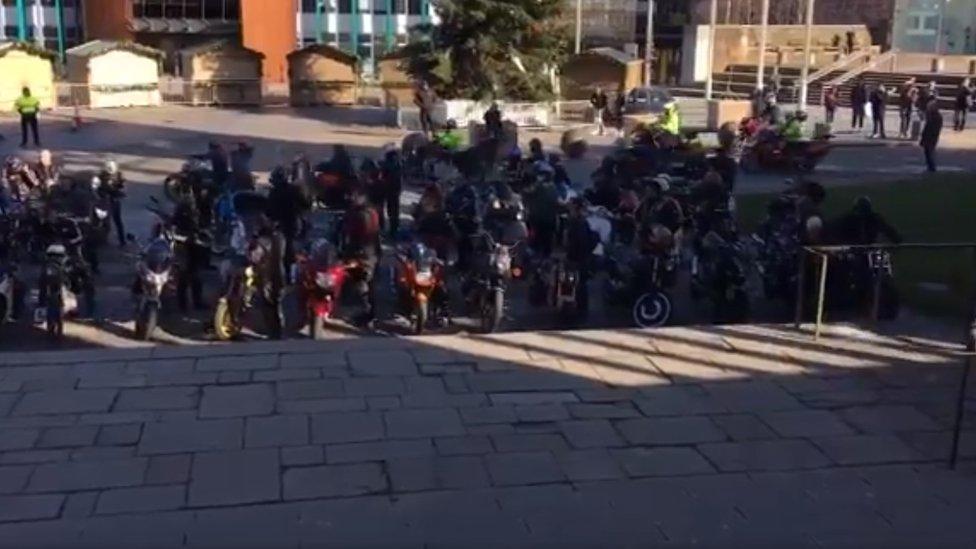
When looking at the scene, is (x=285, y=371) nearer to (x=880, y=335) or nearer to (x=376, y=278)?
(x=376, y=278)

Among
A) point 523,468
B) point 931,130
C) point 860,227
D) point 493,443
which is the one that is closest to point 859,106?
point 931,130

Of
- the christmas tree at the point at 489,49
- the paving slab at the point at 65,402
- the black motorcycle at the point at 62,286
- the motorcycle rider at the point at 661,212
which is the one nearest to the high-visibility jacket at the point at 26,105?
the christmas tree at the point at 489,49

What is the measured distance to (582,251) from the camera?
1194 cm

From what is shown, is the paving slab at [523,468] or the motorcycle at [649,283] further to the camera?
the motorcycle at [649,283]

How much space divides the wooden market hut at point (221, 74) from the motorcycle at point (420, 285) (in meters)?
30.9

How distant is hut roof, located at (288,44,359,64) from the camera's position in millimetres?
40375

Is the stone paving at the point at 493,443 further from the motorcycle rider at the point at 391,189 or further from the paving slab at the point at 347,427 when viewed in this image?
the motorcycle rider at the point at 391,189

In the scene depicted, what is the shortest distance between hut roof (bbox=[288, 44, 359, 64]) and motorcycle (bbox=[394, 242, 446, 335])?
30.5 metres

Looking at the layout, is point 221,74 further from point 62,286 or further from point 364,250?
point 62,286

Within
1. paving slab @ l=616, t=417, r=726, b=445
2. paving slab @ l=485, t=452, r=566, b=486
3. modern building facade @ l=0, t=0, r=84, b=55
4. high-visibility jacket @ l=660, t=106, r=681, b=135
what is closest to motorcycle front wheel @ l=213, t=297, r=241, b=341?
paving slab @ l=485, t=452, r=566, b=486

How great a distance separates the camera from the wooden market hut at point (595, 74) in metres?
37.9

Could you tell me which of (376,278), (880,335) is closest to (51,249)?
(376,278)

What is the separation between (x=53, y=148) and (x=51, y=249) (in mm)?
17447

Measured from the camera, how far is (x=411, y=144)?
21484 mm
